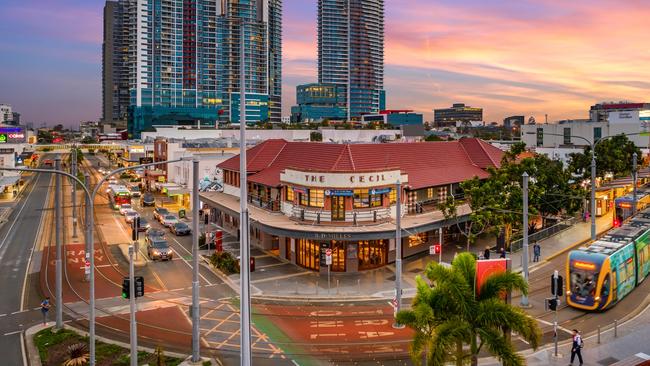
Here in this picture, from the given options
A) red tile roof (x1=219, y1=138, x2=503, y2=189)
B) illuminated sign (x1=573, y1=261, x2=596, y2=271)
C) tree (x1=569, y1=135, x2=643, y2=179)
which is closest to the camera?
illuminated sign (x1=573, y1=261, x2=596, y2=271)

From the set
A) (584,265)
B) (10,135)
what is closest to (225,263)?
(584,265)

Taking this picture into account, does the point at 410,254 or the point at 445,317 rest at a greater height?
the point at 445,317

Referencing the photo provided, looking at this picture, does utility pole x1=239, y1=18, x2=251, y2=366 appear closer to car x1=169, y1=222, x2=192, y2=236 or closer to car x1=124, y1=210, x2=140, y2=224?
car x1=169, y1=222, x2=192, y2=236

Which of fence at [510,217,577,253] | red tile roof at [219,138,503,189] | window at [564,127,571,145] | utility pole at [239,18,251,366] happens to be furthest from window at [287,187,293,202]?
window at [564,127,571,145]

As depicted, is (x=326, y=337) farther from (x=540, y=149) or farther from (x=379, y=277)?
(x=540, y=149)

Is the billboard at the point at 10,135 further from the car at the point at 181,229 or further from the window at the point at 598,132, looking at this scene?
the window at the point at 598,132

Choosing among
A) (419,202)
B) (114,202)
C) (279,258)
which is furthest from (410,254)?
(114,202)

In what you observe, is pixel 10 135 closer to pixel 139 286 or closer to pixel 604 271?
pixel 139 286
